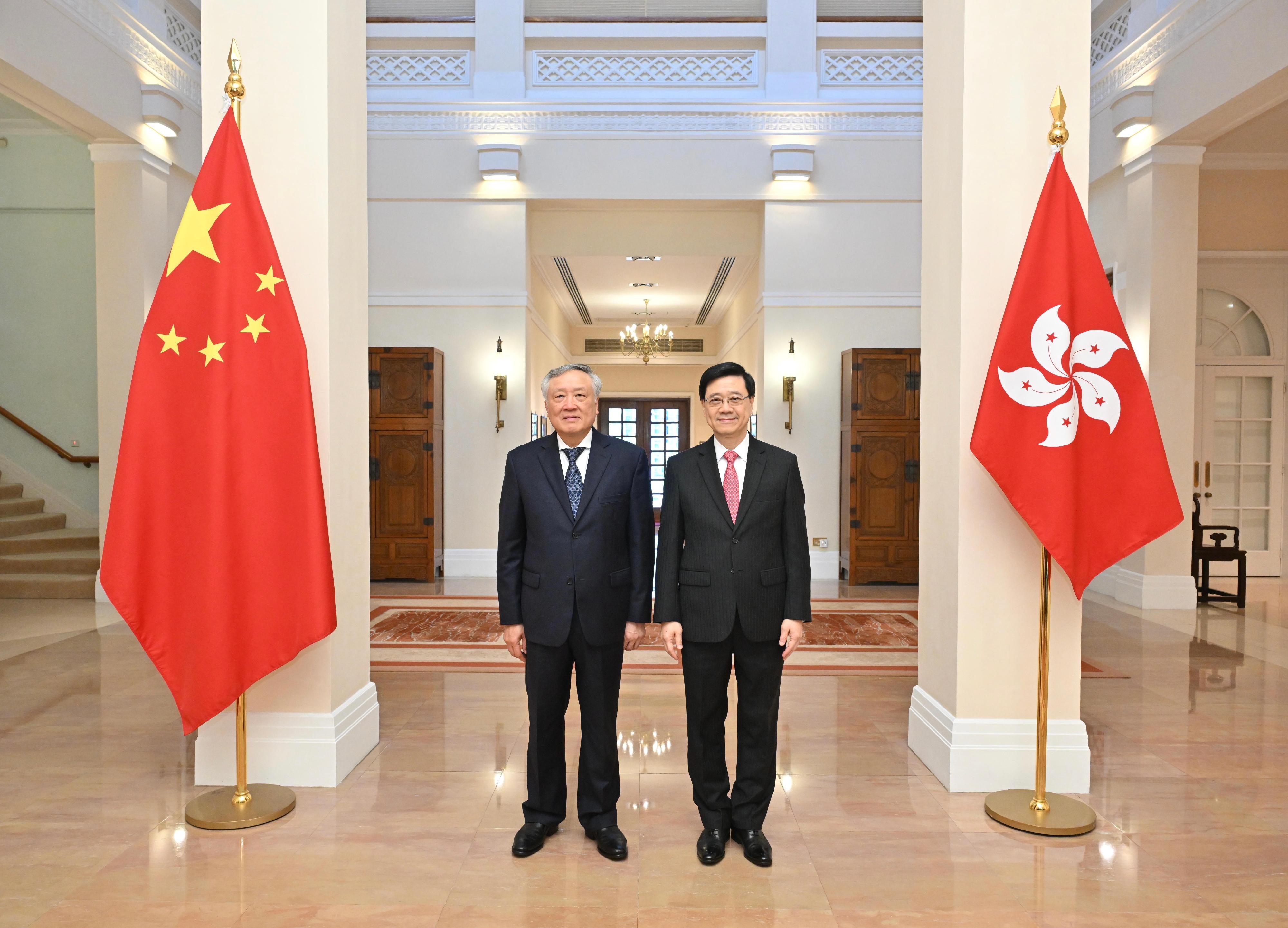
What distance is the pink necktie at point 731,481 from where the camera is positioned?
3.03m

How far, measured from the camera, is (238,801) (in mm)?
3350

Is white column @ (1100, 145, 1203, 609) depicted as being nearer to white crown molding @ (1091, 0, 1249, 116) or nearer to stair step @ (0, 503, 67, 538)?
white crown molding @ (1091, 0, 1249, 116)

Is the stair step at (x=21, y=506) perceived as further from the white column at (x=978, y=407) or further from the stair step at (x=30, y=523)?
the white column at (x=978, y=407)

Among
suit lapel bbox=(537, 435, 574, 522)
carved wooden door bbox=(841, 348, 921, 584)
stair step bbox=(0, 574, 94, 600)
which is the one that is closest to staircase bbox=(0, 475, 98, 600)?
stair step bbox=(0, 574, 94, 600)

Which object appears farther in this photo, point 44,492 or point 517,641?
point 44,492

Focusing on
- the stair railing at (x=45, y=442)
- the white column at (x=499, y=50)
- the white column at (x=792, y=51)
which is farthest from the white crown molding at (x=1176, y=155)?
the stair railing at (x=45, y=442)

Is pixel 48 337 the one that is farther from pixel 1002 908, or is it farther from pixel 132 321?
pixel 1002 908

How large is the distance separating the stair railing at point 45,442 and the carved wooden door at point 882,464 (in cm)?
872

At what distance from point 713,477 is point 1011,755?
1.89 meters

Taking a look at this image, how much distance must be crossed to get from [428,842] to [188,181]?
804 centimetres

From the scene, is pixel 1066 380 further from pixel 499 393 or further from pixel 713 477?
pixel 499 393

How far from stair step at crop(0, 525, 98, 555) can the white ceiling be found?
596cm

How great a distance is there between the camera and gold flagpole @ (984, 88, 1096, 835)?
325 cm

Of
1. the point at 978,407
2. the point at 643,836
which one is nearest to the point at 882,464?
the point at 978,407
